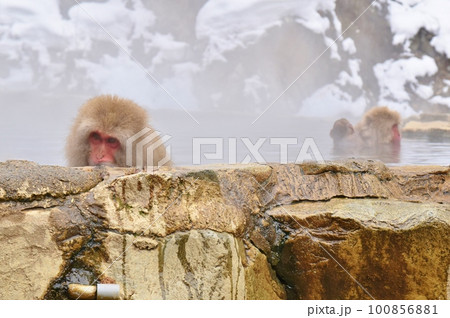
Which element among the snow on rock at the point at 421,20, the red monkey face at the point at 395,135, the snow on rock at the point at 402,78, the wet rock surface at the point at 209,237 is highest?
the snow on rock at the point at 421,20

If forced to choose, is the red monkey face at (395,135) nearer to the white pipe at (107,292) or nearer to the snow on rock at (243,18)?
the snow on rock at (243,18)

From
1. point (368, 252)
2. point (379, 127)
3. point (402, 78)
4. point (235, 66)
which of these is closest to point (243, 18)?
point (235, 66)

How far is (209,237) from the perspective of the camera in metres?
1.79

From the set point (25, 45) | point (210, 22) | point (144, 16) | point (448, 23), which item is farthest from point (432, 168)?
point (25, 45)

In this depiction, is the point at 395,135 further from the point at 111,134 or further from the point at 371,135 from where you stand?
the point at 111,134

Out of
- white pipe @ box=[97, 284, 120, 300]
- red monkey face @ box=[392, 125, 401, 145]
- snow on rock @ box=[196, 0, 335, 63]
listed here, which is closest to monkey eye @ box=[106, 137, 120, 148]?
snow on rock @ box=[196, 0, 335, 63]

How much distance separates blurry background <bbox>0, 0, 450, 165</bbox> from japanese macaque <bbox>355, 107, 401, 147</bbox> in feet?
0.66

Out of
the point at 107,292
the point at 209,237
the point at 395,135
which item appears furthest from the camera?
the point at 395,135

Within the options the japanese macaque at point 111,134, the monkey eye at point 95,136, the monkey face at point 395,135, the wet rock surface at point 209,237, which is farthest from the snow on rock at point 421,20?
the monkey eye at point 95,136

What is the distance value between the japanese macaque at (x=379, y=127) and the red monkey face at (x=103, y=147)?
2.10 meters

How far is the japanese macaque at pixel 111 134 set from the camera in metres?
3.24

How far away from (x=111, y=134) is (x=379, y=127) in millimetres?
2419

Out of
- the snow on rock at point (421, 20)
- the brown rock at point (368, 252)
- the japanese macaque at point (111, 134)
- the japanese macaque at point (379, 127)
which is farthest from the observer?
the japanese macaque at point (379, 127)

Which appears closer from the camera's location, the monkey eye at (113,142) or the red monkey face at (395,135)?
the monkey eye at (113,142)
